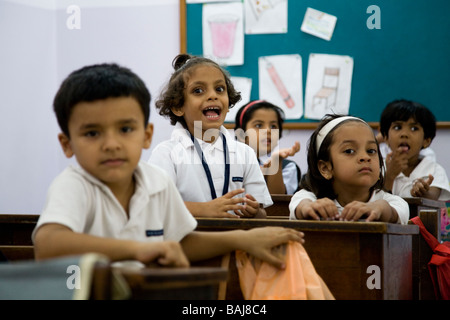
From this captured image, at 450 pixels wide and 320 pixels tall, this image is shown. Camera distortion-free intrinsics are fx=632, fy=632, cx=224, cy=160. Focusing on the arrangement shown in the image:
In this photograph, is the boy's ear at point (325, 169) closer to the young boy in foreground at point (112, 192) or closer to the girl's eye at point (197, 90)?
the girl's eye at point (197, 90)

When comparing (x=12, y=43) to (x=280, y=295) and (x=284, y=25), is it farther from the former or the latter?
(x=280, y=295)

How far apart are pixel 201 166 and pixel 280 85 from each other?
241cm

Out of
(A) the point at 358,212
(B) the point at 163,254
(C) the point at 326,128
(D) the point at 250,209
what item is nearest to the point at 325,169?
(C) the point at 326,128

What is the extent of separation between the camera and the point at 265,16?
5.05 meters

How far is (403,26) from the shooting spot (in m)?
4.83

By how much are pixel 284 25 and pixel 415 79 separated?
1.10 meters

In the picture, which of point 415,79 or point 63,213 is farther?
point 415,79

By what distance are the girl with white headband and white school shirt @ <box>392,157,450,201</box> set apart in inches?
53.1

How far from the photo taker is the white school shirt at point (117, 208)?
1437mm

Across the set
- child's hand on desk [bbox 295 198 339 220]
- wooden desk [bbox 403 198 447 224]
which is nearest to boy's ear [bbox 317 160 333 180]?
child's hand on desk [bbox 295 198 339 220]

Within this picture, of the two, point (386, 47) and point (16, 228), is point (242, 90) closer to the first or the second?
point (386, 47)

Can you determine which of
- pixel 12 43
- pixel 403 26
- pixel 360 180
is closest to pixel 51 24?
pixel 12 43

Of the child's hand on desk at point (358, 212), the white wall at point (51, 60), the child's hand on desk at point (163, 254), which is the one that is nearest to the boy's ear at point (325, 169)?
the child's hand on desk at point (358, 212)

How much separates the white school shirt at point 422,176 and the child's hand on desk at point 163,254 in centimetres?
292
